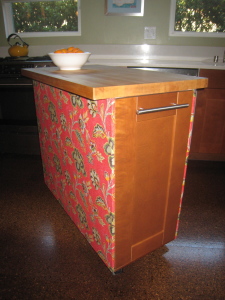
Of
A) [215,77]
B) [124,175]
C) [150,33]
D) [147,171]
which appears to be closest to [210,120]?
[215,77]

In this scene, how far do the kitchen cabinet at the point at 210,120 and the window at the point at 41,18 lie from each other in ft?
5.38

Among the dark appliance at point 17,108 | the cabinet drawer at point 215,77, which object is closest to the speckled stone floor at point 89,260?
the dark appliance at point 17,108

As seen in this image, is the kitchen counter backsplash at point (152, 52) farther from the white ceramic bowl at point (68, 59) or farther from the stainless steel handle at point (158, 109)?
the stainless steel handle at point (158, 109)

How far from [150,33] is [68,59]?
1.71 m

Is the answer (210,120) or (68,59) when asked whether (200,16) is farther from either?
(68,59)

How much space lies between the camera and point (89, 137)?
1.06 meters

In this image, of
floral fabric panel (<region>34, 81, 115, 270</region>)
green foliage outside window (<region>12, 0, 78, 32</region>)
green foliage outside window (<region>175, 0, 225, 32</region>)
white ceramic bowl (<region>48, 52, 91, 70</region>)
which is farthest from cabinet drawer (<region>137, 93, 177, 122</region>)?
green foliage outside window (<region>12, 0, 78, 32</region>)

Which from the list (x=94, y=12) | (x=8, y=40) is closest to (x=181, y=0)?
(x=94, y=12)

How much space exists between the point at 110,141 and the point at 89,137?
18 centimetres

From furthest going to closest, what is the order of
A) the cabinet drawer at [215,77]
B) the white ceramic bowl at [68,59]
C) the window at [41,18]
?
the window at [41,18]
the cabinet drawer at [215,77]
the white ceramic bowl at [68,59]

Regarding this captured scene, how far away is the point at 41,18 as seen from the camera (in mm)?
2797

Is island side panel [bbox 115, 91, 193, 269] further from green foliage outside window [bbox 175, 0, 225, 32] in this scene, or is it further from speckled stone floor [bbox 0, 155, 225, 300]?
green foliage outside window [bbox 175, 0, 225, 32]

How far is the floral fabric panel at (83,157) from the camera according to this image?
96 centimetres

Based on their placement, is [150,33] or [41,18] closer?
[150,33]
